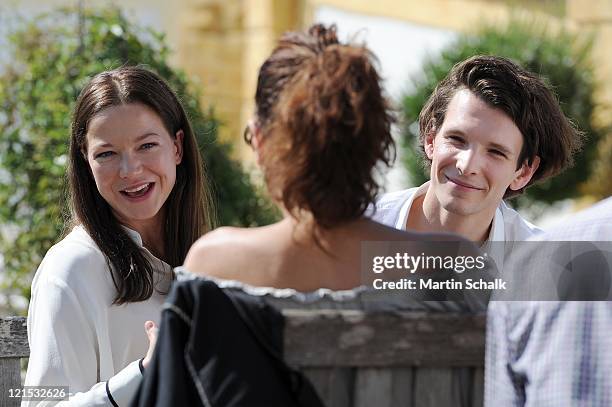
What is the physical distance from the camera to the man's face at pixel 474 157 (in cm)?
285

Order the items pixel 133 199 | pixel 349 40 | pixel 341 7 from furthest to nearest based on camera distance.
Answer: pixel 341 7 < pixel 133 199 < pixel 349 40

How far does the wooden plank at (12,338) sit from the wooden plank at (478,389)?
149 centimetres

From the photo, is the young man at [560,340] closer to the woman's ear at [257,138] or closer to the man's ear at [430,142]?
the woman's ear at [257,138]

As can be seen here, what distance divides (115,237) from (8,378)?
0.55 meters

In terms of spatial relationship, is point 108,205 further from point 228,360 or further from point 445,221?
point 228,360

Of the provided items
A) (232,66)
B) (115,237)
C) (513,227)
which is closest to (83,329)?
(115,237)

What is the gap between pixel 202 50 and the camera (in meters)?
12.2

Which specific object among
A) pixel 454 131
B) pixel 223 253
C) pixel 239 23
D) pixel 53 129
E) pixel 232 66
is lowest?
pixel 223 253

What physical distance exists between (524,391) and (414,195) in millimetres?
1191

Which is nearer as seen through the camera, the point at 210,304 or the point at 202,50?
the point at 210,304

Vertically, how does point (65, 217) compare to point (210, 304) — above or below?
above

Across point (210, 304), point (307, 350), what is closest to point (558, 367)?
point (307, 350)

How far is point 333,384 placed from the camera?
1.90 meters

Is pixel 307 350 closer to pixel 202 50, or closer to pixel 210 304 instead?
pixel 210 304
